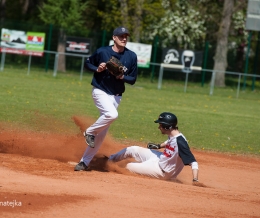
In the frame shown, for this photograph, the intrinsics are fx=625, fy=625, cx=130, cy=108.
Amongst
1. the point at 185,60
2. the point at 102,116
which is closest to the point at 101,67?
the point at 102,116

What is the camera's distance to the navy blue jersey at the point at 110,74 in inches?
395

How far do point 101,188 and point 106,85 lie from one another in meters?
2.08

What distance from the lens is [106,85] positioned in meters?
10.0

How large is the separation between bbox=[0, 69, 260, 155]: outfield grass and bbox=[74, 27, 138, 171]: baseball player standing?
450 cm

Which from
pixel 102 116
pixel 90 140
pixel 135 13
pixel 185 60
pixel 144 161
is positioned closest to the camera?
pixel 102 116

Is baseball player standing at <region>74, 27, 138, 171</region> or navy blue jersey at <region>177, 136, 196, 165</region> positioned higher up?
baseball player standing at <region>74, 27, 138, 171</region>

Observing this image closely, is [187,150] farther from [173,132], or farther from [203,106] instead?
[203,106]

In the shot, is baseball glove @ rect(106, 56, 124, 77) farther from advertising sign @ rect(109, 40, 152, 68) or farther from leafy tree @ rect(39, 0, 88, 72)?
leafy tree @ rect(39, 0, 88, 72)

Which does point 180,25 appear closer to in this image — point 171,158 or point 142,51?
point 142,51

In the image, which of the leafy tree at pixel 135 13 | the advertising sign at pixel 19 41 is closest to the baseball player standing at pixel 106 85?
the advertising sign at pixel 19 41

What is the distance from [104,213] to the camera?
7.20 meters

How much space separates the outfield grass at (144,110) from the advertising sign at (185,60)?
1.70 meters

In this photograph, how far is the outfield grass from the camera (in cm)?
1568

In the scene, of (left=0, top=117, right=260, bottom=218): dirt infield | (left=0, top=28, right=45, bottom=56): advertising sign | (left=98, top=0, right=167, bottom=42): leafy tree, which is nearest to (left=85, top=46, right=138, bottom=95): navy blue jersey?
(left=0, top=117, right=260, bottom=218): dirt infield
